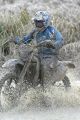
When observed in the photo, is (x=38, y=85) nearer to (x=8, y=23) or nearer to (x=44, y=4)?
(x=8, y=23)

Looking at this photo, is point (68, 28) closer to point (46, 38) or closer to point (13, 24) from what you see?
point (13, 24)

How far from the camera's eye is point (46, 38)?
1066cm

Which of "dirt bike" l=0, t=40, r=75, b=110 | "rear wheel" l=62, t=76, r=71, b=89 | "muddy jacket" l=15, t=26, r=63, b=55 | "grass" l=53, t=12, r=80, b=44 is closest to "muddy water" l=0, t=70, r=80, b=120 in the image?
"rear wheel" l=62, t=76, r=71, b=89

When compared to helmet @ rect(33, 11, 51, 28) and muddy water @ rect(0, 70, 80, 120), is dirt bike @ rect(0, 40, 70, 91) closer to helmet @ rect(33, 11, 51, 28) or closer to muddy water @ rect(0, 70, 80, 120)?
muddy water @ rect(0, 70, 80, 120)

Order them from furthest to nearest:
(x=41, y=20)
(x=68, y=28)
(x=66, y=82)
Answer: (x=68, y=28) → (x=66, y=82) → (x=41, y=20)

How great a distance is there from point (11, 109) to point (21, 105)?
0.77ft

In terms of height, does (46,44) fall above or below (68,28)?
above

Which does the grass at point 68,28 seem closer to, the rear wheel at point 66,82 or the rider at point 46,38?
the rear wheel at point 66,82

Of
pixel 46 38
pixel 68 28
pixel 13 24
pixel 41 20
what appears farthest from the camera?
pixel 68 28

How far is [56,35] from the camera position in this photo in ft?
34.9

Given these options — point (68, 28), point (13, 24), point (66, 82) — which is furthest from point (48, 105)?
point (68, 28)

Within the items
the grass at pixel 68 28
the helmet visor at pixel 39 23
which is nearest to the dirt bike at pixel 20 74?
the helmet visor at pixel 39 23

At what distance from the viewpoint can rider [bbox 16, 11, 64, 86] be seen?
34.7ft

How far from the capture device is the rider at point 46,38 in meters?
10.6
